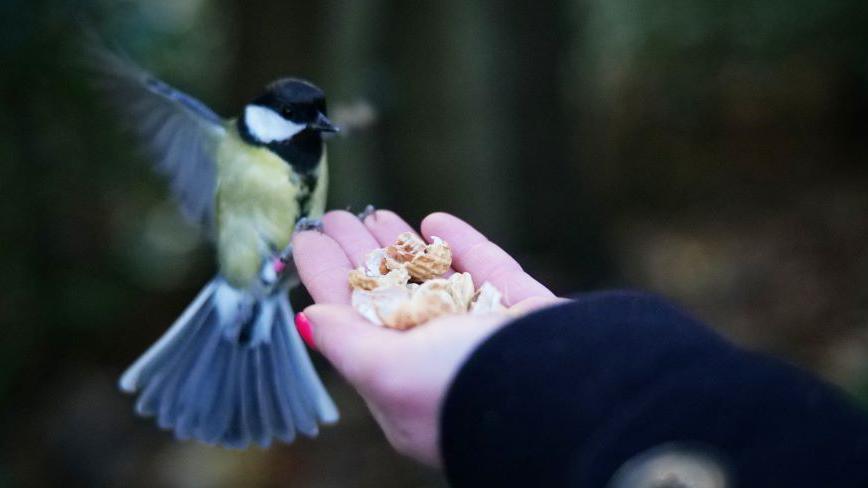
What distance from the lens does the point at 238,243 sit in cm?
176

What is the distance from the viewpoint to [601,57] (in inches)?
185

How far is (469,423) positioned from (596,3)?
3.92 meters

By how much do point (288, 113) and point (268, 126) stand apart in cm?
→ 7

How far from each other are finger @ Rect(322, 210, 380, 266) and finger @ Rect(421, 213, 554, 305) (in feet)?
0.36

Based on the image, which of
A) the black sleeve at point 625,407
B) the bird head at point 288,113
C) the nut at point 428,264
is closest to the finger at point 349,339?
the black sleeve at point 625,407

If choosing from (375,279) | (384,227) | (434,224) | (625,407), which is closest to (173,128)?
(384,227)

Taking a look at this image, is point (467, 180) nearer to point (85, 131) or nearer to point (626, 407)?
point (85, 131)

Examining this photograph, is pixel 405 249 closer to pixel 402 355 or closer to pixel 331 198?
pixel 402 355

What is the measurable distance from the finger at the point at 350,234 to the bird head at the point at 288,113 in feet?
0.53

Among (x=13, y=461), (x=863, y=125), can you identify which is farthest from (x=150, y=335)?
(x=863, y=125)

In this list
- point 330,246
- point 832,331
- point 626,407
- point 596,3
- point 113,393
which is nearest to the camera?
point 626,407

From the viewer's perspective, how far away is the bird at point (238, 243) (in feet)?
5.45

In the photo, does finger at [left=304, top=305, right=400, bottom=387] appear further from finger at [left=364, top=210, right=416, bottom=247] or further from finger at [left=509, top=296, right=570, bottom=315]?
finger at [left=364, top=210, right=416, bottom=247]

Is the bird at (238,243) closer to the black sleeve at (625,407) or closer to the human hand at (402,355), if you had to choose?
the human hand at (402,355)
